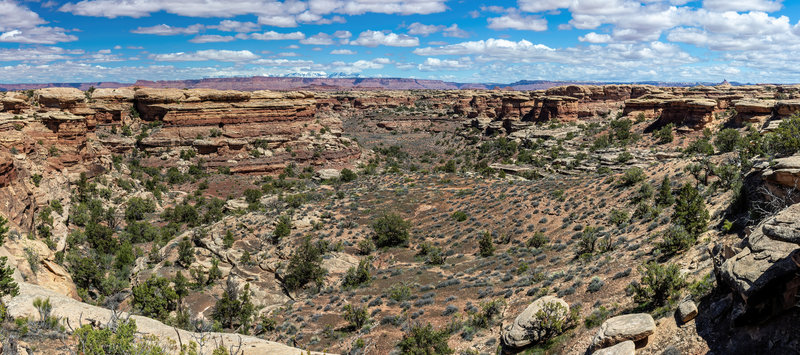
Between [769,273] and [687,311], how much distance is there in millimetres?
1980

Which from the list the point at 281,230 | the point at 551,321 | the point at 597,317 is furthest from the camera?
the point at 281,230

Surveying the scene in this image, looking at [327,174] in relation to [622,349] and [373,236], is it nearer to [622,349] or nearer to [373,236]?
[373,236]

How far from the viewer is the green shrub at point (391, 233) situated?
2450 centimetres

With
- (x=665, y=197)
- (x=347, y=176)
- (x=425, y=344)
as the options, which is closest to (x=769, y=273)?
(x=425, y=344)

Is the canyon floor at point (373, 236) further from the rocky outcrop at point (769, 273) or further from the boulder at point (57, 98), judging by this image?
the boulder at point (57, 98)

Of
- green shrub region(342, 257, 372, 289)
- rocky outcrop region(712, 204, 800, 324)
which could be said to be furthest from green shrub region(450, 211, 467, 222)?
rocky outcrop region(712, 204, 800, 324)

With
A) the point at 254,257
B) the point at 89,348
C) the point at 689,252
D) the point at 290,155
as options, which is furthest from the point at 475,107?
the point at 89,348

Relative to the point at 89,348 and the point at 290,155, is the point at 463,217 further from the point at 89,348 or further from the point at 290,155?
the point at 290,155

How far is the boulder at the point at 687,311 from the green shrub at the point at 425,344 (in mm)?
6139

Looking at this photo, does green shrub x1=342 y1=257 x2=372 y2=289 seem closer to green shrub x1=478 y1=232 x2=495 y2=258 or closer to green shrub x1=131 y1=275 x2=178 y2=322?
green shrub x1=478 y1=232 x2=495 y2=258

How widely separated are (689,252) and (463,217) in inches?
578

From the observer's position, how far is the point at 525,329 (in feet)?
36.1

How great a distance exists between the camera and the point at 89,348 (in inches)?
302

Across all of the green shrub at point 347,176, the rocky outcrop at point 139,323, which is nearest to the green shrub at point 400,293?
the rocky outcrop at point 139,323
